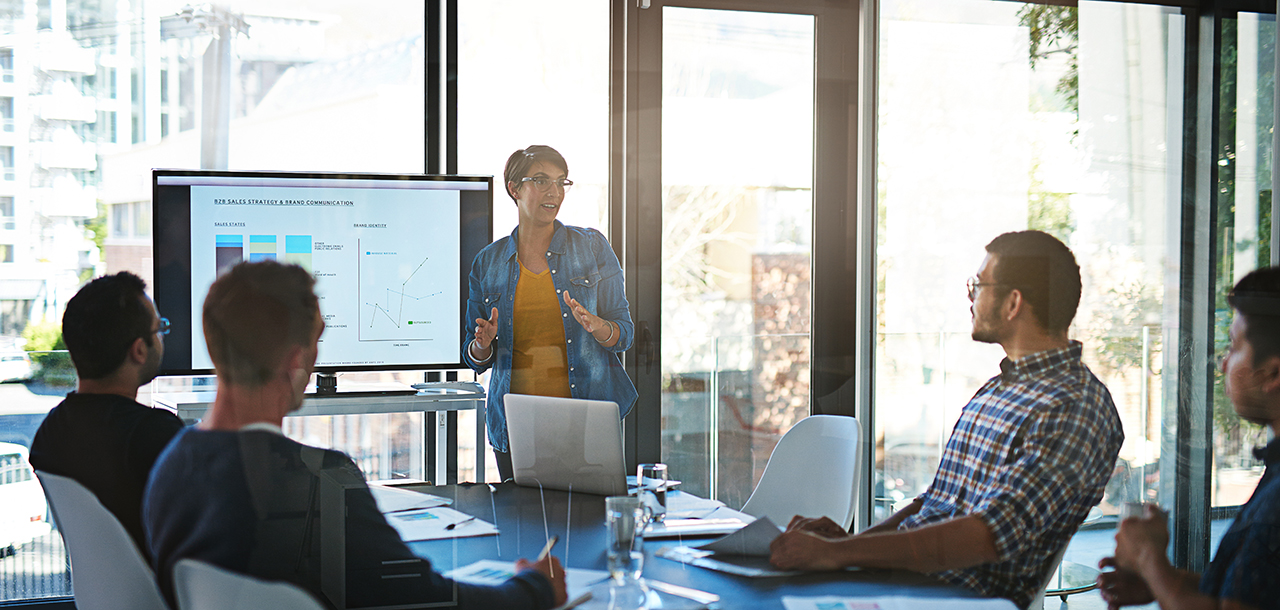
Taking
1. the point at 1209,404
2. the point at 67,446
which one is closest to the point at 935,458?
the point at 1209,404

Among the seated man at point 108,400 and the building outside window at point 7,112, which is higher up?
the building outside window at point 7,112

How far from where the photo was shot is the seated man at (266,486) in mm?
1362

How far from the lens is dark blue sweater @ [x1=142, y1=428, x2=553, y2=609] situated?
1.37 metres

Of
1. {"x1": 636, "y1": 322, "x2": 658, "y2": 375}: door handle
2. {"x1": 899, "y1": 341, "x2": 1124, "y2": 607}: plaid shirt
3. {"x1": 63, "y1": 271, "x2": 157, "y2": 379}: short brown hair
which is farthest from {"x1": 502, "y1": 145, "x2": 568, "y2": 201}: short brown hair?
{"x1": 899, "y1": 341, "x2": 1124, "y2": 607}: plaid shirt

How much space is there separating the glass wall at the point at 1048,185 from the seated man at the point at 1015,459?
0.18ft

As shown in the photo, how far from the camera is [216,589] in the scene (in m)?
1.37

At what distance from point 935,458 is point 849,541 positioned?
361 mm

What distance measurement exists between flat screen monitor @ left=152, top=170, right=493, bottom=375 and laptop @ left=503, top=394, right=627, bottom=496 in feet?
1.56

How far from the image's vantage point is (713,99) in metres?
2.67

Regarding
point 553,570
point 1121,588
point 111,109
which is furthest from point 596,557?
point 111,109

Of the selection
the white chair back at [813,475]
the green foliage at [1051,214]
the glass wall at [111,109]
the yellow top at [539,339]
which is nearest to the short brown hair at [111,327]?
the glass wall at [111,109]

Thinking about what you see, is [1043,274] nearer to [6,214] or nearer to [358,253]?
[358,253]

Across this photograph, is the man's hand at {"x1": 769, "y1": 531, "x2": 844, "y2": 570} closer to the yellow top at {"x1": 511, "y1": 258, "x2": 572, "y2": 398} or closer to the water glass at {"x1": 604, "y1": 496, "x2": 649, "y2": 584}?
the water glass at {"x1": 604, "y1": 496, "x2": 649, "y2": 584}

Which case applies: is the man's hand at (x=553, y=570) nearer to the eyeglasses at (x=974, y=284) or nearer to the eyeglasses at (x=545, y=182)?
the eyeglasses at (x=974, y=284)
